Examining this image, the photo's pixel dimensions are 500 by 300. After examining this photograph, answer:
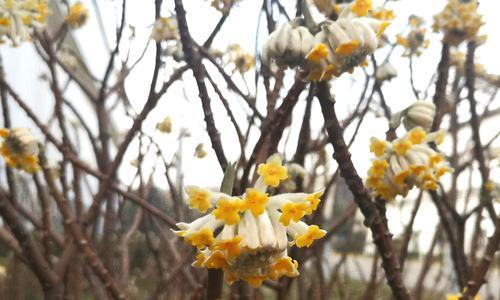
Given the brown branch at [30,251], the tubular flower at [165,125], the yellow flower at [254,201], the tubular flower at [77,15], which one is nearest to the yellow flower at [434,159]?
the yellow flower at [254,201]

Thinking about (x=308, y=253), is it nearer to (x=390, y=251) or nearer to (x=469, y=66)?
(x=469, y=66)

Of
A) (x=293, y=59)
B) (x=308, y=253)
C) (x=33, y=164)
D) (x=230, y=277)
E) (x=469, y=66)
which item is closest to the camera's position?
(x=230, y=277)

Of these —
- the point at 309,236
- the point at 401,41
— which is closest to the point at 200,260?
the point at 309,236

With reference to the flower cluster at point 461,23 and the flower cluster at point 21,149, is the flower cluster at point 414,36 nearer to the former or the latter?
the flower cluster at point 461,23

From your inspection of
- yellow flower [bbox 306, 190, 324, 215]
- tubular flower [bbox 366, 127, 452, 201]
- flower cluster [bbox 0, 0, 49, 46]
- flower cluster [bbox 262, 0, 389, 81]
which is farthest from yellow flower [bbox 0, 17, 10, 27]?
yellow flower [bbox 306, 190, 324, 215]

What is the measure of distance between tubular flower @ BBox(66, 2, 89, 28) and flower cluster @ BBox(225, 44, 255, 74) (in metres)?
0.51

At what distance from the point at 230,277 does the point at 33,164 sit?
74 centimetres

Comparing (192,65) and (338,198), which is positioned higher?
(338,198)

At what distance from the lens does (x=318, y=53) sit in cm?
73

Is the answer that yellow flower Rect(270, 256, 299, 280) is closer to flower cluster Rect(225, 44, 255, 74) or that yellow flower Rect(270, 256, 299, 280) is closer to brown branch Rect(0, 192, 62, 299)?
brown branch Rect(0, 192, 62, 299)

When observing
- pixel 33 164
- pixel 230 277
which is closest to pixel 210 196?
pixel 230 277

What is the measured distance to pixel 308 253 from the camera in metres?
1.50

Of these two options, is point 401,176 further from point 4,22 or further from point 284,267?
point 4,22

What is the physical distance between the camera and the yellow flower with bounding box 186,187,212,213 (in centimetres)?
65
